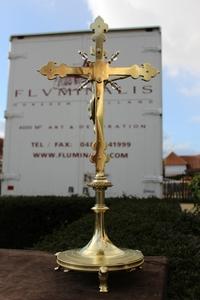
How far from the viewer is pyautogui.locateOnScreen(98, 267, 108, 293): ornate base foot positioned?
239 cm

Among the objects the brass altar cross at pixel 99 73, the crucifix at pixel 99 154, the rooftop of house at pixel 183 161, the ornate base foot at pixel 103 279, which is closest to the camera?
the ornate base foot at pixel 103 279

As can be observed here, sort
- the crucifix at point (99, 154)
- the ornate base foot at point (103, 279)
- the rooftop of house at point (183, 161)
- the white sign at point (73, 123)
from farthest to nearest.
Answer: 1. the rooftop of house at point (183, 161)
2. the white sign at point (73, 123)
3. the crucifix at point (99, 154)
4. the ornate base foot at point (103, 279)

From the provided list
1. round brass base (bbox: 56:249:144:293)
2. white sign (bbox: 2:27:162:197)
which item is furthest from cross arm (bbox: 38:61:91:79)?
white sign (bbox: 2:27:162:197)

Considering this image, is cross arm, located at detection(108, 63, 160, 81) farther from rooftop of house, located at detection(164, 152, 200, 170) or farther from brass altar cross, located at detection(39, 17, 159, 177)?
rooftop of house, located at detection(164, 152, 200, 170)

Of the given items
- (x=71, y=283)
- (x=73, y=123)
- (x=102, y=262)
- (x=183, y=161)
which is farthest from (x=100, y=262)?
(x=183, y=161)

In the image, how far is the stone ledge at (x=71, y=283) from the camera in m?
2.40

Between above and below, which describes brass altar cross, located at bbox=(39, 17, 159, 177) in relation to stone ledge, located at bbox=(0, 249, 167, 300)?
above

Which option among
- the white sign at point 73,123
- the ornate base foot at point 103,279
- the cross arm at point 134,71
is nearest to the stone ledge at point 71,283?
the ornate base foot at point 103,279

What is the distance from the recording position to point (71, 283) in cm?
265

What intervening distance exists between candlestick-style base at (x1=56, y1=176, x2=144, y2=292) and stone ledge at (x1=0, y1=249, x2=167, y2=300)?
0.36ft

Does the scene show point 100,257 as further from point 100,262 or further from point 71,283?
point 71,283

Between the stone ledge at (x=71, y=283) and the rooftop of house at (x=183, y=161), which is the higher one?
the rooftop of house at (x=183, y=161)

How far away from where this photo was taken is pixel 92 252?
2684 mm

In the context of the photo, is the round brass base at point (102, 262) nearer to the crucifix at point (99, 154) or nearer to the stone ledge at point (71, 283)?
the crucifix at point (99, 154)
